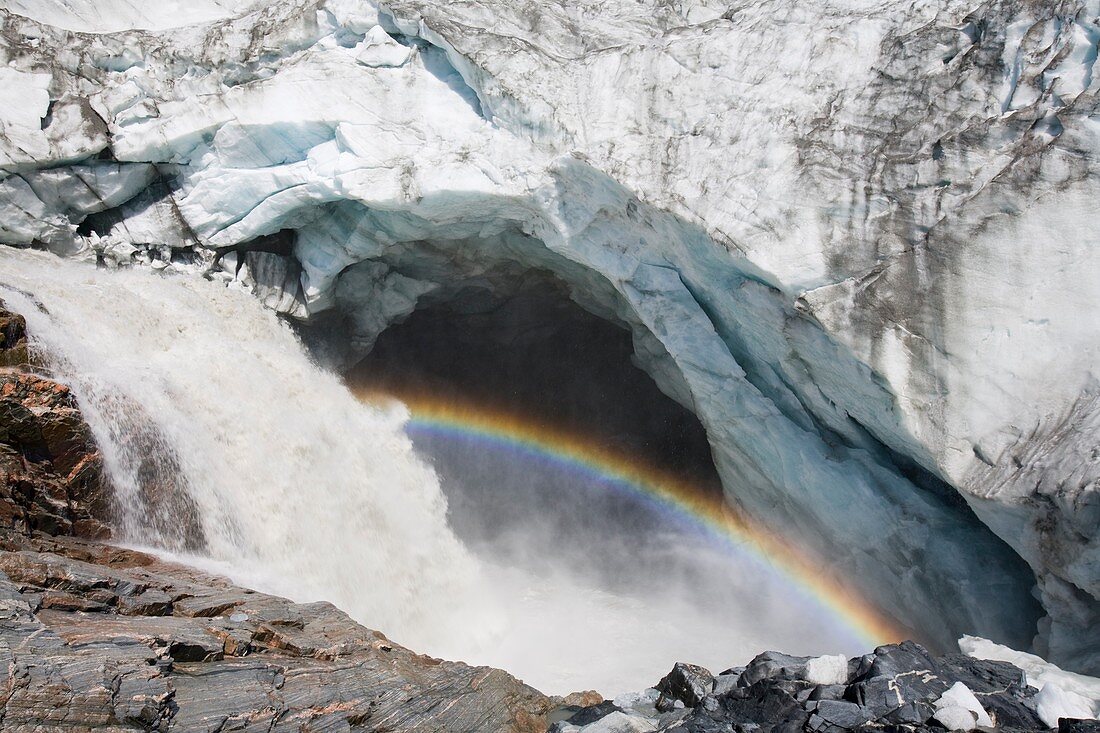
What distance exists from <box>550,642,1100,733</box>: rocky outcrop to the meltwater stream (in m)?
3.10

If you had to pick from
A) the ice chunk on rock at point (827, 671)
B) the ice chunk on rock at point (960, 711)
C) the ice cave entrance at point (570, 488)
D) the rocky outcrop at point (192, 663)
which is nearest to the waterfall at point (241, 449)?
the rocky outcrop at point (192, 663)

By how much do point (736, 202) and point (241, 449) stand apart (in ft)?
21.4

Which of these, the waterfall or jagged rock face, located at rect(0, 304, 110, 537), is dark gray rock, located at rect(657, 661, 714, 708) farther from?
jagged rock face, located at rect(0, 304, 110, 537)

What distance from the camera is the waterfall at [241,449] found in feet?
27.4

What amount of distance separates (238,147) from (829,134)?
787 cm

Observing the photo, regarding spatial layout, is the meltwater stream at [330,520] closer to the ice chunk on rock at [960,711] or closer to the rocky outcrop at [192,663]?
the rocky outcrop at [192,663]

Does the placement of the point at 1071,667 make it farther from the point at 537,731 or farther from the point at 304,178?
the point at 304,178

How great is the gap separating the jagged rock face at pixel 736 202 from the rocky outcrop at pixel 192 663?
4.78 metres

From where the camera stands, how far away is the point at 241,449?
31.0 feet

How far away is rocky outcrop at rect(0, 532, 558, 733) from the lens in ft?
16.8

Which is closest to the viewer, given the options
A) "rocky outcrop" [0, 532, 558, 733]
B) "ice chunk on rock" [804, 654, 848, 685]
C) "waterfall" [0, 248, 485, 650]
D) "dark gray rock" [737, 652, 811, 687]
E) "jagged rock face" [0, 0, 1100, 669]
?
"rocky outcrop" [0, 532, 558, 733]

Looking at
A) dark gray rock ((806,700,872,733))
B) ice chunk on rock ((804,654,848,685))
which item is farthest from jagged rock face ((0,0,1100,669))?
dark gray rock ((806,700,872,733))

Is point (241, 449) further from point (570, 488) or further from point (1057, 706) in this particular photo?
point (1057, 706)

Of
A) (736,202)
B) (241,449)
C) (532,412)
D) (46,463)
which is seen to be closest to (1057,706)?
(736,202)
